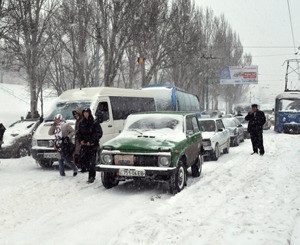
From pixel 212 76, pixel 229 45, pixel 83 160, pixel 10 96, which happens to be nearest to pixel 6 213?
pixel 83 160

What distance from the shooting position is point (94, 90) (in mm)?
12070

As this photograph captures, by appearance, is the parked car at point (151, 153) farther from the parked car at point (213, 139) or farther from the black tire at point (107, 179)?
the parked car at point (213, 139)

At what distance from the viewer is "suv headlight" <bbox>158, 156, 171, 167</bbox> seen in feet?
23.1

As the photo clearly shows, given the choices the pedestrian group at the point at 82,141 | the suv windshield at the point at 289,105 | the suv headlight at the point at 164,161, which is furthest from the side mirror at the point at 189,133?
the suv windshield at the point at 289,105

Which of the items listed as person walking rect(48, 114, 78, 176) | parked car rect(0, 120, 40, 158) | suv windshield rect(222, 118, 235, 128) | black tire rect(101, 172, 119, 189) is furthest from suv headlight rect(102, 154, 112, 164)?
suv windshield rect(222, 118, 235, 128)

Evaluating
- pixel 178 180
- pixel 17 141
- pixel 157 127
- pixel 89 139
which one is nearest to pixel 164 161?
pixel 178 180

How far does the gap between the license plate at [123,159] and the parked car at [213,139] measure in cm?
492

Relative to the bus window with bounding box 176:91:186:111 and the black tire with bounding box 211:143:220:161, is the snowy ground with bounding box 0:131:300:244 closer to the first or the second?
the black tire with bounding box 211:143:220:161

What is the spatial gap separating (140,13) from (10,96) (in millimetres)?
42206

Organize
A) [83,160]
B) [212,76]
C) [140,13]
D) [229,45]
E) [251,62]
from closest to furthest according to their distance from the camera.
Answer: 1. [83,160]
2. [140,13]
3. [212,76]
4. [229,45]
5. [251,62]

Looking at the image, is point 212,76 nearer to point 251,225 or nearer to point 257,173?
point 257,173

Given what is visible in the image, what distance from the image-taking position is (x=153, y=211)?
5.52 meters

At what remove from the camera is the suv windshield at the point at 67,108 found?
11344 millimetres

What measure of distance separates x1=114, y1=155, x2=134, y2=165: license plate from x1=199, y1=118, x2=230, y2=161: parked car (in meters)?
4.92
